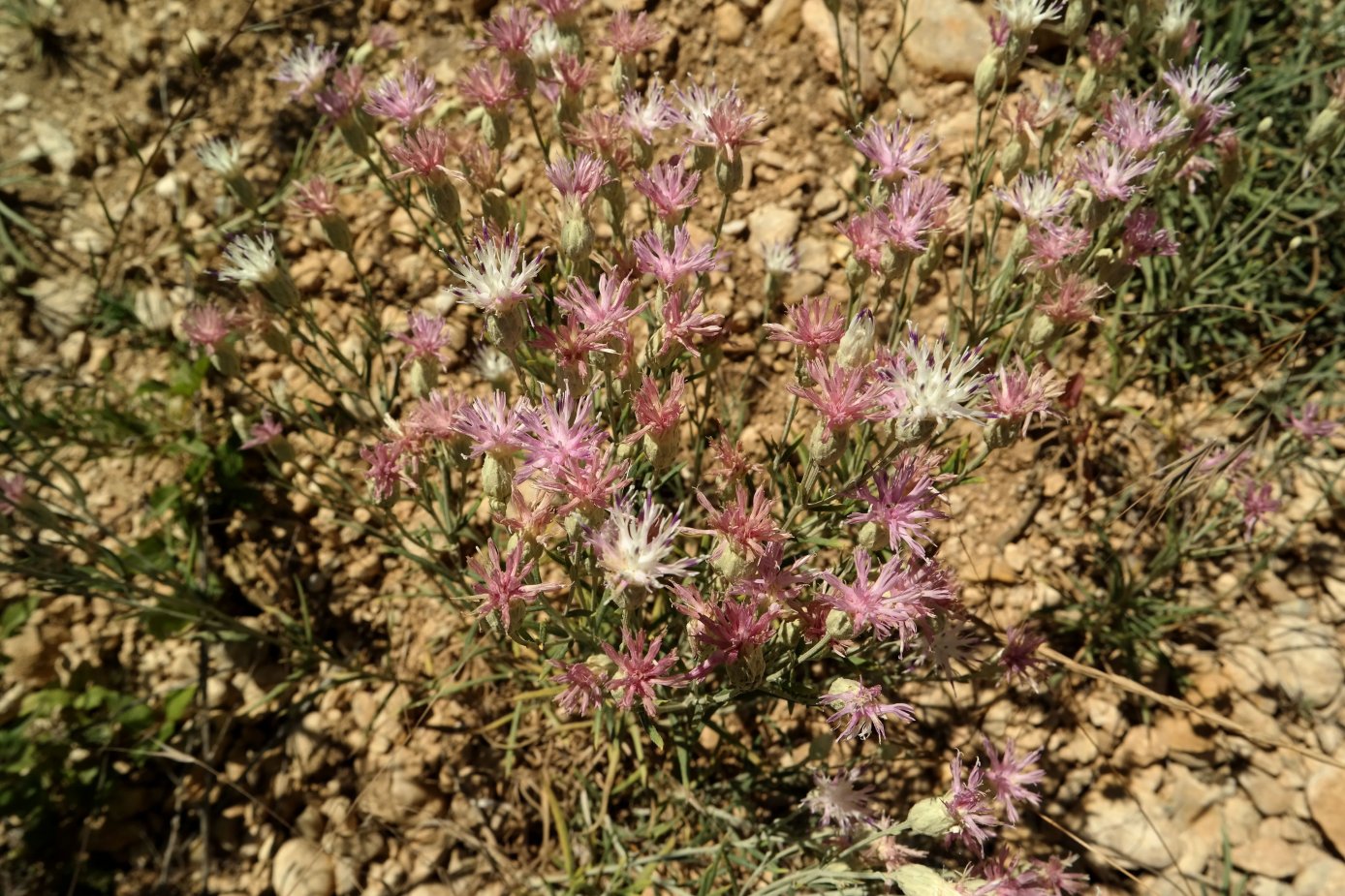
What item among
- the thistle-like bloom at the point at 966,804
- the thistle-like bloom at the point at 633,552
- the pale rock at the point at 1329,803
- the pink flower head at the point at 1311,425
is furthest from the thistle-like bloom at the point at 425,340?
the pale rock at the point at 1329,803

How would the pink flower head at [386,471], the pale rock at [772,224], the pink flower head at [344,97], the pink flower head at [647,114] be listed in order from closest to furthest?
the pink flower head at [386,471], the pink flower head at [647,114], the pink flower head at [344,97], the pale rock at [772,224]

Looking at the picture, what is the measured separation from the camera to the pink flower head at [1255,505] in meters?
2.77

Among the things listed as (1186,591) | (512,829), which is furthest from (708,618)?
(1186,591)

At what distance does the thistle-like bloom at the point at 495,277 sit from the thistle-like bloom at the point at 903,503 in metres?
0.88

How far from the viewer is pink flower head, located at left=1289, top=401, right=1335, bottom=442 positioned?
2820 millimetres

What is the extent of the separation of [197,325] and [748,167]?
7.07 feet

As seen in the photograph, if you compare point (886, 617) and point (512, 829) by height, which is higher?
point (886, 617)

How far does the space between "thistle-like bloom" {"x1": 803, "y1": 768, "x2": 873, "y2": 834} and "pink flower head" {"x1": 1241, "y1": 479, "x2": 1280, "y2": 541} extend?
1.60 metres

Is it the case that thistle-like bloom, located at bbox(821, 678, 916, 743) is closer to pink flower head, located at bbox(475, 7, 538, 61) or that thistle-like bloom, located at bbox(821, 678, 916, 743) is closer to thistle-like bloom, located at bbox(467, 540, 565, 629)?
thistle-like bloom, located at bbox(467, 540, 565, 629)

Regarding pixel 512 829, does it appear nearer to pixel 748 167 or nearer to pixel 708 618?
pixel 708 618

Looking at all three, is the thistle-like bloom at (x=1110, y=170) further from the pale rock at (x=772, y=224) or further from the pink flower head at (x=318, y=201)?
the pink flower head at (x=318, y=201)

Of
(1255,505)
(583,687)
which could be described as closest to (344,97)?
(583,687)

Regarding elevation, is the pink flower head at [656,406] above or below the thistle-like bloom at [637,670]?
above

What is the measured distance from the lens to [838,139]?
347 cm
